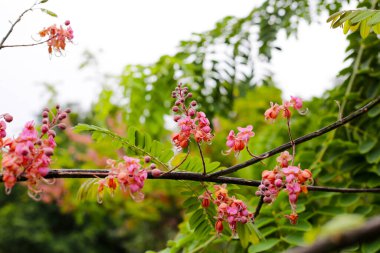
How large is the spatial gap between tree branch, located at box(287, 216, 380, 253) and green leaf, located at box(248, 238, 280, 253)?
1139mm

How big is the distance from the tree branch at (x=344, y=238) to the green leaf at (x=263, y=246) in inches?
44.8

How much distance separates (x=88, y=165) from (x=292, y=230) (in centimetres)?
379

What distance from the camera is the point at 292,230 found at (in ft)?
5.25

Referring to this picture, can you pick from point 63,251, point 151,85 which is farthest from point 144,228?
point 151,85

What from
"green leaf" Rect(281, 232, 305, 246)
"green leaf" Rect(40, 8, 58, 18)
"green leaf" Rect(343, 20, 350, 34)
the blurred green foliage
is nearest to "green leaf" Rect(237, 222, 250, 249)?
the blurred green foliage

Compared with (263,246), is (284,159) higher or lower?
higher

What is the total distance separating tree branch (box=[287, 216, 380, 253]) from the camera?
33cm

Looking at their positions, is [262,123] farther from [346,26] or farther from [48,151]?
[48,151]

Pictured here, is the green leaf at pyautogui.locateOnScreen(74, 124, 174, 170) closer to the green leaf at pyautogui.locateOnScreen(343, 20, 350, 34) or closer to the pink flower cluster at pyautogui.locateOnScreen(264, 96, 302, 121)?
the pink flower cluster at pyautogui.locateOnScreen(264, 96, 302, 121)

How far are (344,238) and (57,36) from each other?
105 cm

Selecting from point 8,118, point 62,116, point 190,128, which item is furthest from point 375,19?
point 8,118

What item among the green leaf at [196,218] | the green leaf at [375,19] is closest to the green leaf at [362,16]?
the green leaf at [375,19]

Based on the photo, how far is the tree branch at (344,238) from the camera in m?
0.33

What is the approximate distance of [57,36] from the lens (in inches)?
48.8
